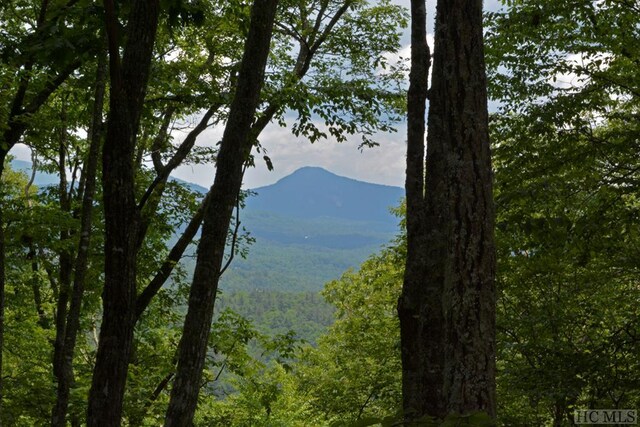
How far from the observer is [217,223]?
492 cm

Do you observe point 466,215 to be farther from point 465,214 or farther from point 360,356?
point 360,356

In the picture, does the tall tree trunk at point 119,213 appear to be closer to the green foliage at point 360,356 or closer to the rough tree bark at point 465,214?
the rough tree bark at point 465,214

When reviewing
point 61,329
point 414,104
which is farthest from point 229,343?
point 414,104

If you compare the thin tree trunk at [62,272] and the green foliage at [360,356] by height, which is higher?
the thin tree trunk at [62,272]

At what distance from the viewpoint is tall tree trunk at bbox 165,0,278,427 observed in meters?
4.68

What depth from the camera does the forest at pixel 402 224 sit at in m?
3.57

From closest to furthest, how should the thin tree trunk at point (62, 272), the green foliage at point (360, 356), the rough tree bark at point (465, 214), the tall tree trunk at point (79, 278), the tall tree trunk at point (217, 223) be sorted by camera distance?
the rough tree bark at point (465, 214)
the tall tree trunk at point (217, 223)
the tall tree trunk at point (79, 278)
the thin tree trunk at point (62, 272)
the green foliage at point (360, 356)

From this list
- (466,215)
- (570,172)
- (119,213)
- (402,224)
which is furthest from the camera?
(402,224)

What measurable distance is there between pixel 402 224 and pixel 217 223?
498 inches

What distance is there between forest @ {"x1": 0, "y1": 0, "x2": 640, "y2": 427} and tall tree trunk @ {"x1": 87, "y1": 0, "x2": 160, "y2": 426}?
1 cm

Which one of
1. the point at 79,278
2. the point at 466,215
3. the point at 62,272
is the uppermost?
the point at 466,215

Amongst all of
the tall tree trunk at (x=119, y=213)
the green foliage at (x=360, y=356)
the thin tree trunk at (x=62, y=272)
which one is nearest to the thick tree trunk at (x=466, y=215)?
the tall tree trunk at (x=119, y=213)

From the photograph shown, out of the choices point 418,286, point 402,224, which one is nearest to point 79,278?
point 418,286

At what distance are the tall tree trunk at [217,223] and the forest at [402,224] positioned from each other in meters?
0.02
